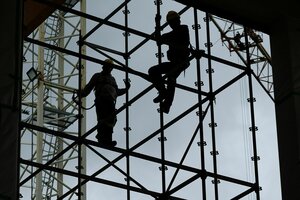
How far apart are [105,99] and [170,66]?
145cm

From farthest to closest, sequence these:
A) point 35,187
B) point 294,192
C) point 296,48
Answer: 1. point 35,187
2. point 296,48
3. point 294,192

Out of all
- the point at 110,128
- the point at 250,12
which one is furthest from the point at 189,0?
the point at 110,128

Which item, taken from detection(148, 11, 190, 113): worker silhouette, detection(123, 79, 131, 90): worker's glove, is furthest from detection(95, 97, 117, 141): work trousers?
detection(148, 11, 190, 113): worker silhouette

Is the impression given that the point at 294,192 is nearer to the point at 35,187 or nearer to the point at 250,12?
the point at 250,12

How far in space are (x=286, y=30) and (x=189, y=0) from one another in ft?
6.00

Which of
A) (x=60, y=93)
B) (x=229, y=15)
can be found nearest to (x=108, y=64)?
(x=229, y=15)

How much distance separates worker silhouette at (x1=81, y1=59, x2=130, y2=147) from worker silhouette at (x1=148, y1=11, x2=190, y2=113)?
0.68 metres

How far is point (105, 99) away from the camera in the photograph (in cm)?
1984

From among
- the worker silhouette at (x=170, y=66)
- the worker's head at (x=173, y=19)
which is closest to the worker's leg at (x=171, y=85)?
the worker silhouette at (x=170, y=66)

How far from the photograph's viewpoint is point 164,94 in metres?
19.3

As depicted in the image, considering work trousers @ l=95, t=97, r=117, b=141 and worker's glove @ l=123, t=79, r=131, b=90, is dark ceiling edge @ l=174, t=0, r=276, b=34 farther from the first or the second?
work trousers @ l=95, t=97, r=117, b=141

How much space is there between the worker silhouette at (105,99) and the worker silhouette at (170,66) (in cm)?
68

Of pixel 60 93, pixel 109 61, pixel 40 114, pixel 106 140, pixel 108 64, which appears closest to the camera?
pixel 108 64

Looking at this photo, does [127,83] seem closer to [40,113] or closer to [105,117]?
[105,117]
